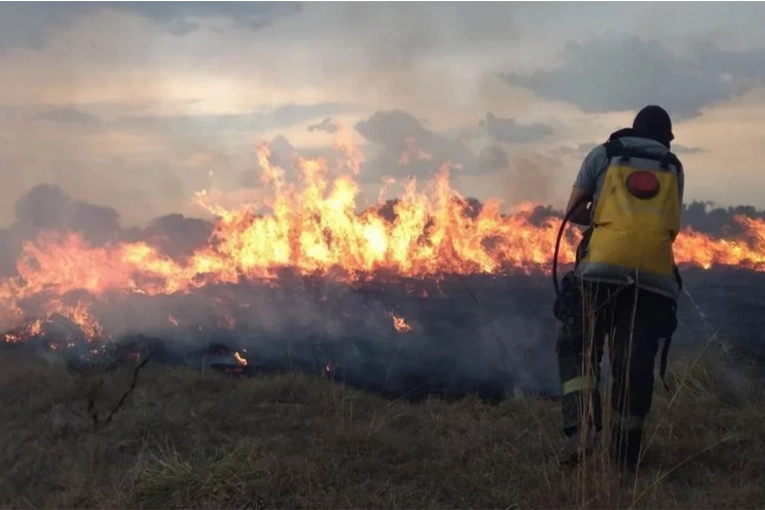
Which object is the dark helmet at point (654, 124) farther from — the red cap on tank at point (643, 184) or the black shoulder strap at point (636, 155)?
the red cap on tank at point (643, 184)

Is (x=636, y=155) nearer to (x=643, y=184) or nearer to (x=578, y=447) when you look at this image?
(x=643, y=184)

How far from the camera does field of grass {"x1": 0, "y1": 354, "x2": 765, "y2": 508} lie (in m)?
4.36

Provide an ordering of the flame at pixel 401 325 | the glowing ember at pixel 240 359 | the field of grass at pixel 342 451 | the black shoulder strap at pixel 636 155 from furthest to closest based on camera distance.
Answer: the flame at pixel 401 325 < the glowing ember at pixel 240 359 < the black shoulder strap at pixel 636 155 < the field of grass at pixel 342 451

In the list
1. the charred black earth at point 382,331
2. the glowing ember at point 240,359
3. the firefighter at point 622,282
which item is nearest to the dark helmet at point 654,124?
the firefighter at point 622,282

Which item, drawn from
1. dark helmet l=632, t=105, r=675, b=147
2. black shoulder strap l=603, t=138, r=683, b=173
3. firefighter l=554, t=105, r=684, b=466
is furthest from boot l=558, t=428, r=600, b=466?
dark helmet l=632, t=105, r=675, b=147

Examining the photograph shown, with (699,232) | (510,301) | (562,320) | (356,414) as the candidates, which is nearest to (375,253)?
(510,301)

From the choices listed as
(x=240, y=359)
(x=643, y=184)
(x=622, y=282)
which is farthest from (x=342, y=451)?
(x=240, y=359)

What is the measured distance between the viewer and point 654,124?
4.81 m

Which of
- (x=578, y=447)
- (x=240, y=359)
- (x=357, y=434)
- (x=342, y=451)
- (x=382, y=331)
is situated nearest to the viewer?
(x=578, y=447)

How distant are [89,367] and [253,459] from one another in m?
3.87

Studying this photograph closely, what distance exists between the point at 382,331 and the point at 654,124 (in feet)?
20.9

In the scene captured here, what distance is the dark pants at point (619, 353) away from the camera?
14.8 ft

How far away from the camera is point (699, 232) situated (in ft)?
38.7

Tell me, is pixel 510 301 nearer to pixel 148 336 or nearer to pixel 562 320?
pixel 148 336
